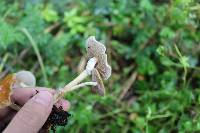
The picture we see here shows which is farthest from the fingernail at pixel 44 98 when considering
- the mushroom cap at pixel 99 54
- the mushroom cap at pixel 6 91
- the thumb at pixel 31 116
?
the mushroom cap at pixel 99 54

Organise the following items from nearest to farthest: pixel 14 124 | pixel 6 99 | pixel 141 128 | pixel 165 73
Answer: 1. pixel 14 124
2. pixel 6 99
3. pixel 141 128
4. pixel 165 73

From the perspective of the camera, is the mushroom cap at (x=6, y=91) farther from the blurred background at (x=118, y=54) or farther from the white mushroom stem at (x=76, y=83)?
the blurred background at (x=118, y=54)

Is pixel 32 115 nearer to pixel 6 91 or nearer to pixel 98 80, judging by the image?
pixel 6 91

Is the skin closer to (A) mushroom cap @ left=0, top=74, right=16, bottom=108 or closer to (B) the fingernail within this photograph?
(B) the fingernail

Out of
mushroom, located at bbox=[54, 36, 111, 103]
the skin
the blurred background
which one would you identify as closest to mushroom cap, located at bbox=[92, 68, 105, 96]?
mushroom, located at bbox=[54, 36, 111, 103]

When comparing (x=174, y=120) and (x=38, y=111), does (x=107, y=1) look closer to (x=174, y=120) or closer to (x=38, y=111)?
(x=174, y=120)

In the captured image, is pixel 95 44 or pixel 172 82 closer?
pixel 95 44

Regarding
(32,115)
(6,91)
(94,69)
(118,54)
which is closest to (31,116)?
(32,115)

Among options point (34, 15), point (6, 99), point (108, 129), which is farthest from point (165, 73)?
point (6, 99)
